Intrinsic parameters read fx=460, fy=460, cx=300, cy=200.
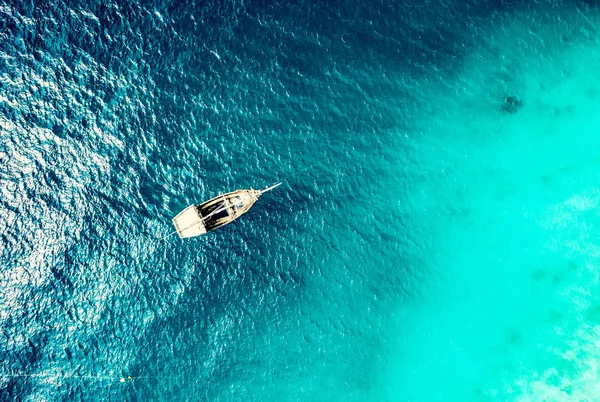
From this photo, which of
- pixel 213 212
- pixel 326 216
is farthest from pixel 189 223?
pixel 326 216

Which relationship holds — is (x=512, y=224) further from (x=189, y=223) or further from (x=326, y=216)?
(x=189, y=223)

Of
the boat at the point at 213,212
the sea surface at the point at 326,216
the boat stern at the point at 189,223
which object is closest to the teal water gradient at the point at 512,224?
the sea surface at the point at 326,216

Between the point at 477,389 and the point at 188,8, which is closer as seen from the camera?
the point at 477,389

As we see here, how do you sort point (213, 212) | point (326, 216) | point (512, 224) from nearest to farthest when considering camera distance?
point (213, 212)
point (512, 224)
point (326, 216)

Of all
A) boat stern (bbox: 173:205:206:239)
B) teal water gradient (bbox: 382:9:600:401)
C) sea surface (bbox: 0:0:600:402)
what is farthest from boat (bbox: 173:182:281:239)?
teal water gradient (bbox: 382:9:600:401)

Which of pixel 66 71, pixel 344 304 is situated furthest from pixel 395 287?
pixel 66 71

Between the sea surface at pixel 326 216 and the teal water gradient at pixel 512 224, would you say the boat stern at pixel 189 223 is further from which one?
the teal water gradient at pixel 512 224

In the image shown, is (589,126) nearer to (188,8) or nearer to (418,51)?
(418,51)
